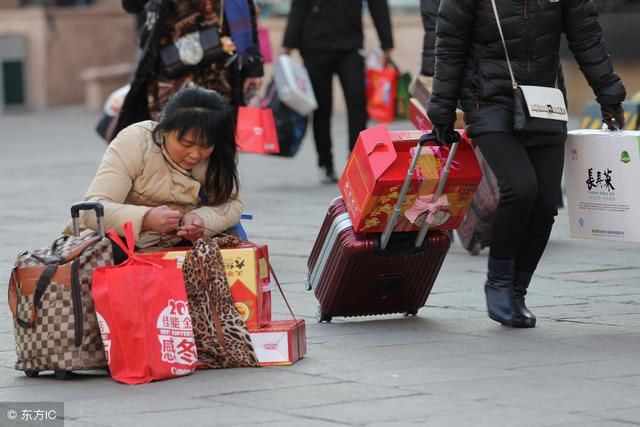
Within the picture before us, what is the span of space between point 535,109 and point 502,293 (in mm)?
755

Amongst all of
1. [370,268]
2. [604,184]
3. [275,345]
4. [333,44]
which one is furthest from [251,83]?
[275,345]

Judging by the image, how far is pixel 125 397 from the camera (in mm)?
4938

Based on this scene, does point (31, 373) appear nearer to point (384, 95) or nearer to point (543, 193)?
point (543, 193)

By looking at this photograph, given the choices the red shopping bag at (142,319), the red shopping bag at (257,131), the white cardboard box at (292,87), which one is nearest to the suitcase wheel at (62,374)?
the red shopping bag at (142,319)

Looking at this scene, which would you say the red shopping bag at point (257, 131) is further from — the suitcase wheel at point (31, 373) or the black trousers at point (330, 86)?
the suitcase wheel at point (31, 373)

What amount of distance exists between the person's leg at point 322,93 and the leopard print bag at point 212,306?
21.5 feet

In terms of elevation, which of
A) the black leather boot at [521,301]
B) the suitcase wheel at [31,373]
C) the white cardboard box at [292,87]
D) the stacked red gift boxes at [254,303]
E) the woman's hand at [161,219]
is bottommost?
the white cardboard box at [292,87]

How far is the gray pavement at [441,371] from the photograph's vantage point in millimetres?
4637

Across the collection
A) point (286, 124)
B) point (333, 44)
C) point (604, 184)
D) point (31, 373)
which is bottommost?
point (286, 124)

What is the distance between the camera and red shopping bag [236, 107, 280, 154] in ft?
32.5

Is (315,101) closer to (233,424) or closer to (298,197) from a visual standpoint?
Result: (298,197)

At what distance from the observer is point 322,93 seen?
11.9 m

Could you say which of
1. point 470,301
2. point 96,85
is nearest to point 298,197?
point 470,301

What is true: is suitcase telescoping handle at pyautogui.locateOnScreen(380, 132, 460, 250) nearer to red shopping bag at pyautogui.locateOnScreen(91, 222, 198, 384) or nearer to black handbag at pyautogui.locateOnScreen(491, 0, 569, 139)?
black handbag at pyautogui.locateOnScreen(491, 0, 569, 139)
